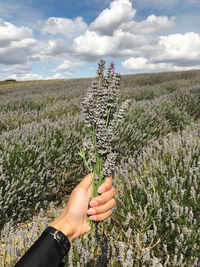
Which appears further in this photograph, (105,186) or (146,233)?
(146,233)

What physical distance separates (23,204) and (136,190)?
151cm

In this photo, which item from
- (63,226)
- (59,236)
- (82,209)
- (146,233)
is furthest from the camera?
→ (146,233)

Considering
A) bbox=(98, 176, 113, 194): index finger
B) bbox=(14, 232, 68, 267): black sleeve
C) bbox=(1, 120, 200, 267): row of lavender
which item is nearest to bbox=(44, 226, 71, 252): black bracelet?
bbox=(14, 232, 68, 267): black sleeve

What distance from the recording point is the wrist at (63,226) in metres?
1.16

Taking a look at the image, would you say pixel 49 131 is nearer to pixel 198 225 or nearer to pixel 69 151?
pixel 69 151

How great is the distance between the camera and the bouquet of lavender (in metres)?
1.08

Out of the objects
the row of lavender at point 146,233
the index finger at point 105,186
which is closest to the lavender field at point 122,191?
the row of lavender at point 146,233

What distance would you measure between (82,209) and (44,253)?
36 cm

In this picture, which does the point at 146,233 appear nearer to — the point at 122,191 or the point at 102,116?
the point at 122,191

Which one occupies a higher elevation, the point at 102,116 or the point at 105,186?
the point at 102,116

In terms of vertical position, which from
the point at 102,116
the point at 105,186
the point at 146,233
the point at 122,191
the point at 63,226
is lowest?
the point at 146,233

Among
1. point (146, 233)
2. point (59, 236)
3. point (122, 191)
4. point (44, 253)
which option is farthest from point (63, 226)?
→ point (122, 191)

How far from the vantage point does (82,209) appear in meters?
1.29

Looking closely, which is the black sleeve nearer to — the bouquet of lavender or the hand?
the hand
